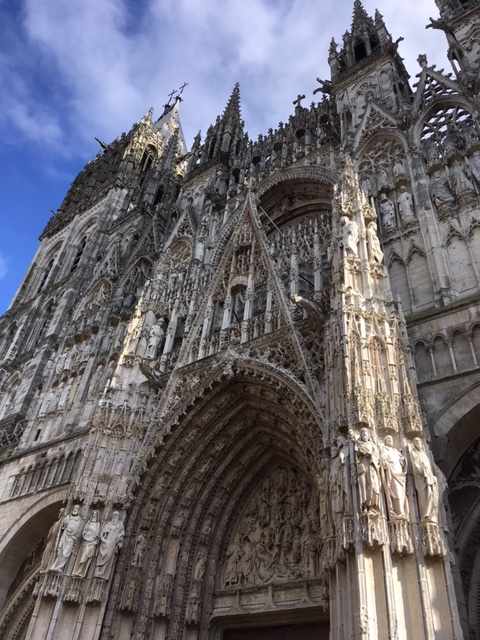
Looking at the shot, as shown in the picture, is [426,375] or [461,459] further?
[426,375]

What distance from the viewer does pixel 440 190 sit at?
12.7 meters

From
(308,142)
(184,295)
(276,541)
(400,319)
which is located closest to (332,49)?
(308,142)

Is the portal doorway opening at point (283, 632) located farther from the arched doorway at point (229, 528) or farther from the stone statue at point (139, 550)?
the stone statue at point (139, 550)

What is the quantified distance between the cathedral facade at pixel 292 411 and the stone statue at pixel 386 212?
13 cm

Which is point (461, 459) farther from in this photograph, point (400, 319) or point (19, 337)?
point (19, 337)

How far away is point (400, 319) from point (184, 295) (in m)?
8.07

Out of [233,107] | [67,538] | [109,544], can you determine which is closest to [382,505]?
[109,544]

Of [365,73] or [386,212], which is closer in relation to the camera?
[386,212]

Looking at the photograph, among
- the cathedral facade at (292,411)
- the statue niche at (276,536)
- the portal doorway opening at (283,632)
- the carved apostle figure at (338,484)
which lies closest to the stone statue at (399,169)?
the cathedral facade at (292,411)

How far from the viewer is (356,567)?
6.62 m

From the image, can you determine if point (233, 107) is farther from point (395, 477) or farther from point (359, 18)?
point (395, 477)

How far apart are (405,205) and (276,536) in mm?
8347

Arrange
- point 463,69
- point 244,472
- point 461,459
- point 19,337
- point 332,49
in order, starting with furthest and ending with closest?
1. point 19,337
2. point 332,49
3. point 463,69
4. point 244,472
5. point 461,459

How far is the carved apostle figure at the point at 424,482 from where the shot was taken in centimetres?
697
